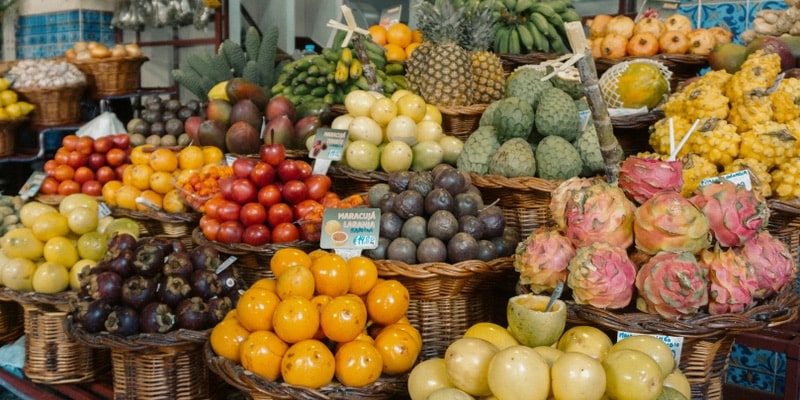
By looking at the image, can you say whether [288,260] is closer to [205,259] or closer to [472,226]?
[205,259]

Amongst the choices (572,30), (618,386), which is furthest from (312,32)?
(618,386)

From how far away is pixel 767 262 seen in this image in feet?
5.10

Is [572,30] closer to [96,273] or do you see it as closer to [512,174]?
[512,174]

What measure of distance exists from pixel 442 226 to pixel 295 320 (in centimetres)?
59

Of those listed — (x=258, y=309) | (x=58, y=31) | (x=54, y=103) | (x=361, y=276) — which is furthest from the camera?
(x=58, y=31)

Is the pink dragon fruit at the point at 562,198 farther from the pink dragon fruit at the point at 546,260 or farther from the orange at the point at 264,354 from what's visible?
the orange at the point at 264,354

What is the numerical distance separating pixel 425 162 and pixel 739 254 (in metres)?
1.31

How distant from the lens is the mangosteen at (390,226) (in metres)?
2.08

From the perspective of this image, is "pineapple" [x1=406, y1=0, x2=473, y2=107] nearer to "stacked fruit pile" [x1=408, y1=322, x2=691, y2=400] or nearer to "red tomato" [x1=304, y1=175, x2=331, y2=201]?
"red tomato" [x1=304, y1=175, x2=331, y2=201]

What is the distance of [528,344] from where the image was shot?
56.8 inches

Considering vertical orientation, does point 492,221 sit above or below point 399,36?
below

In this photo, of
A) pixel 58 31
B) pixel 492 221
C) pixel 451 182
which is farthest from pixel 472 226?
pixel 58 31

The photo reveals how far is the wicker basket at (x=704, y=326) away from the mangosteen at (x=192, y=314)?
107 centimetres

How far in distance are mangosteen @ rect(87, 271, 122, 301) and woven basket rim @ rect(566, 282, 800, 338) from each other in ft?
4.48
